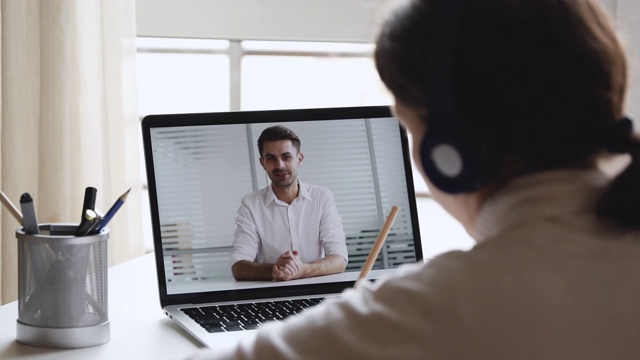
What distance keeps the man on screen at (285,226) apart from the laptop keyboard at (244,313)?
0.14 ft

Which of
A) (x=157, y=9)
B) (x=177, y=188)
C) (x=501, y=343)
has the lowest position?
(x=501, y=343)

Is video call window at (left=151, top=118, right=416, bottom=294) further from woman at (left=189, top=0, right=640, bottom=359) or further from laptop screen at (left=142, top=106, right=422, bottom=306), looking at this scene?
woman at (left=189, top=0, right=640, bottom=359)

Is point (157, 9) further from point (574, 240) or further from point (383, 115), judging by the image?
point (574, 240)

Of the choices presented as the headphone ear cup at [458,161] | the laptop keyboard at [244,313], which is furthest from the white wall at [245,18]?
the headphone ear cup at [458,161]

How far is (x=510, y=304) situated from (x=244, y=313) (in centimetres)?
65

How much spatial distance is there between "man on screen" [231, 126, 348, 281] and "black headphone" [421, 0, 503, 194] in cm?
58

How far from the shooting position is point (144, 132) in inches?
46.6

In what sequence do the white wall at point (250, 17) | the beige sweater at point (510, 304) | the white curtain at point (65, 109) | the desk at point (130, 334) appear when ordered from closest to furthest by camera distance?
the beige sweater at point (510, 304) → the desk at point (130, 334) → the white curtain at point (65, 109) → the white wall at point (250, 17)

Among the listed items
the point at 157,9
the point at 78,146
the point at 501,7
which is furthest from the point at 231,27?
the point at 501,7

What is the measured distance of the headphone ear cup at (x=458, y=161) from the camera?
610 mm

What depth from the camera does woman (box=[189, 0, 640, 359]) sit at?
534 millimetres

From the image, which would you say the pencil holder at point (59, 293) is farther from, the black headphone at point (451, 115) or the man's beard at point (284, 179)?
the black headphone at point (451, 115)

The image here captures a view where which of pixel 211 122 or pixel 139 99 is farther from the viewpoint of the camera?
pixel 139 99

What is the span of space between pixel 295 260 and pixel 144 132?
0.91 ft
